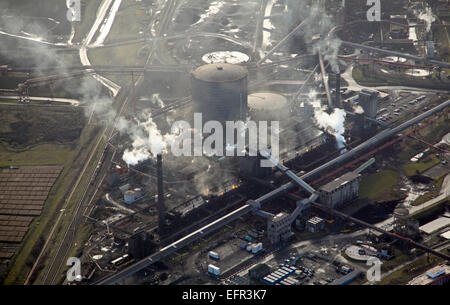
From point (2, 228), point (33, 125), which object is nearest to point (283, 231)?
point (2, 228)

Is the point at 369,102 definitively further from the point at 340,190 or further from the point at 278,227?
the point at 278,227

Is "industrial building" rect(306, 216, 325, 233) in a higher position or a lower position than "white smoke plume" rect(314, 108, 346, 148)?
lower

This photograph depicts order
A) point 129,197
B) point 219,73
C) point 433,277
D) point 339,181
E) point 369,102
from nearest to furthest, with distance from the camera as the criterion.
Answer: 1. point 433,277
2. point 129,197
3. point 339,181
4. point 219,73
5. point 369,102

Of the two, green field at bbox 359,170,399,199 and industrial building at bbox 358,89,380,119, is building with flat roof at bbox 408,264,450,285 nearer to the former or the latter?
green field at bbox 359,170,399,199

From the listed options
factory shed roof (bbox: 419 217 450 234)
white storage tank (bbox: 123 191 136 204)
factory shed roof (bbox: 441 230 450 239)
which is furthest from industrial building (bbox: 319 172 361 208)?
white storage tank (bbox: 123 191 136 204)

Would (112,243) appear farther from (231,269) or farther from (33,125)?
(33,125)

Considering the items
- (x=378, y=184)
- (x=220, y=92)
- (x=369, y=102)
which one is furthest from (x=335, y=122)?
(x=220, y=92)

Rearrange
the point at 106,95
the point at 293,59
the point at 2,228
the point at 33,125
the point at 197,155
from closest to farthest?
the point at 2,228
the point at 197,155
the point at 33,125
the point at 106,95
the point at 293,59

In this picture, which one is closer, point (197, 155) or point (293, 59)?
point (197, 155)
